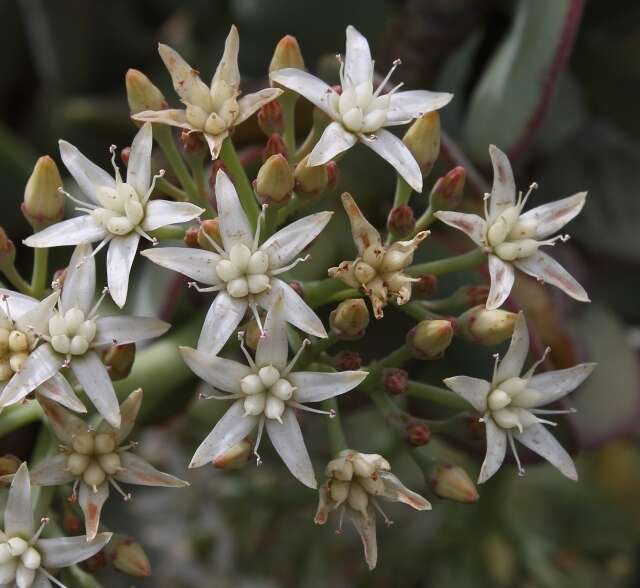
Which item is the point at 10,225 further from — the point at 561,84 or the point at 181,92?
the point at 561,84

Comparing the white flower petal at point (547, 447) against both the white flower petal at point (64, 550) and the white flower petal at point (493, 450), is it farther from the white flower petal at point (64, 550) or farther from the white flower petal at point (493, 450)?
the white flower petal at point (64, 550)

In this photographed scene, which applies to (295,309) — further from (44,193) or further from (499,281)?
(44,193)

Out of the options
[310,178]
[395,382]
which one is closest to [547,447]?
[395,382]

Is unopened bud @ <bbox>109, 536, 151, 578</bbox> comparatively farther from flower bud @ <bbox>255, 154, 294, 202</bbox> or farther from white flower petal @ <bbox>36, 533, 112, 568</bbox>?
flower bud @ <bbox>255, 154, 294, 202</bbox>

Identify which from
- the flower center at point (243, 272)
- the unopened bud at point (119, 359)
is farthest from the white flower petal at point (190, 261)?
the unopened bud at point (119, 359)

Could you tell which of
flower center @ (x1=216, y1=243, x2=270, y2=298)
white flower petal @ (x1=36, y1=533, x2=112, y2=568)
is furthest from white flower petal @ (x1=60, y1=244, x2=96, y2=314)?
white flower petal @ (x1=36, y1=533, x2=112, y2=568)

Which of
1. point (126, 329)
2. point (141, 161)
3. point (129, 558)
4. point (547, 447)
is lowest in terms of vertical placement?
point (129, 558)

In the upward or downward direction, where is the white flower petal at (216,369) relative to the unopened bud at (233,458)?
upward
